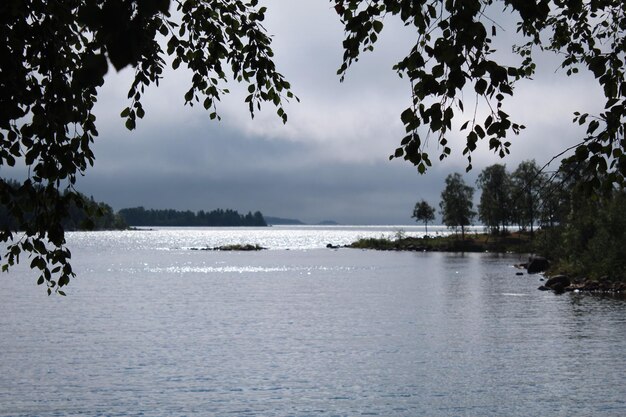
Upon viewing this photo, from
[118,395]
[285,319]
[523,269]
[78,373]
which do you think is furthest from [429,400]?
[523,269]

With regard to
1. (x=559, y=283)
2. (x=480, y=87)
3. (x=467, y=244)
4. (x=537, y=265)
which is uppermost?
(x=480, y=87)

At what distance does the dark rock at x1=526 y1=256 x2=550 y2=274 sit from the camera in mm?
84125

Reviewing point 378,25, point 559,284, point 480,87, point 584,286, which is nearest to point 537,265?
point 559,284

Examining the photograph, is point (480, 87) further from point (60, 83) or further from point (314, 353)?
point (314, 353)

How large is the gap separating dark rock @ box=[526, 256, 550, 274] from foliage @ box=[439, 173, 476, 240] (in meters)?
71.7

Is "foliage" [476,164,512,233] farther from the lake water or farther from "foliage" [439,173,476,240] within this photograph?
the lake water

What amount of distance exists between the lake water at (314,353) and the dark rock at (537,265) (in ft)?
69.9

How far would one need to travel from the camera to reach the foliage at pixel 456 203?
159m

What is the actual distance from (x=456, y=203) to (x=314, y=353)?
13199 centimetres

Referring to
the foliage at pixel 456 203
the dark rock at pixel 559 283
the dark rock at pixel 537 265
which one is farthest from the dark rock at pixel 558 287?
the foliage at pixel 456 203

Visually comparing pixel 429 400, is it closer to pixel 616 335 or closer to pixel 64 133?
pixel 616 335

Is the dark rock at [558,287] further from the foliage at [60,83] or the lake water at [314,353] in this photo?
the foliage at [60,83]

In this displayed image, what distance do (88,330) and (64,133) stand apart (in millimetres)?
36038

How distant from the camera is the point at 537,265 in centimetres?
8469
